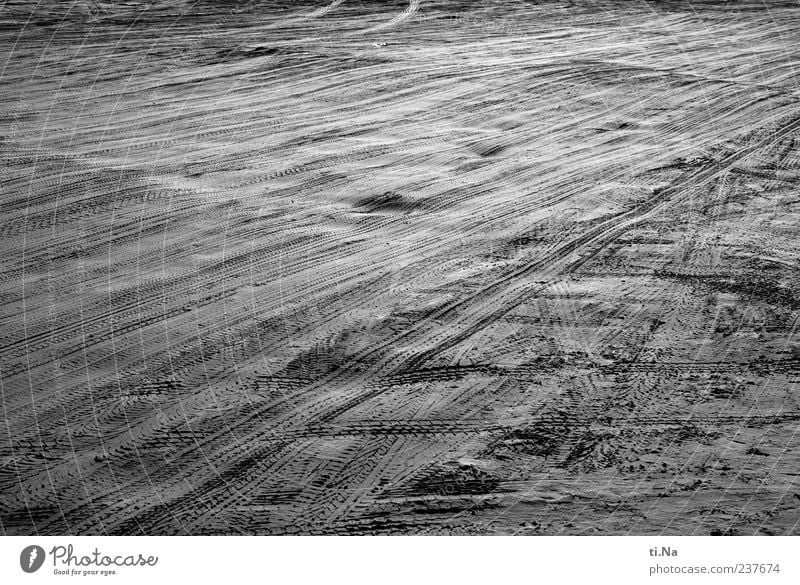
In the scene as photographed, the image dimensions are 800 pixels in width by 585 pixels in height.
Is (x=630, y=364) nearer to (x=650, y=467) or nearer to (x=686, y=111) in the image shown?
(x=650, y=467)

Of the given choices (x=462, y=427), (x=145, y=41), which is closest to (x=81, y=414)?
(x=462, y=427)
